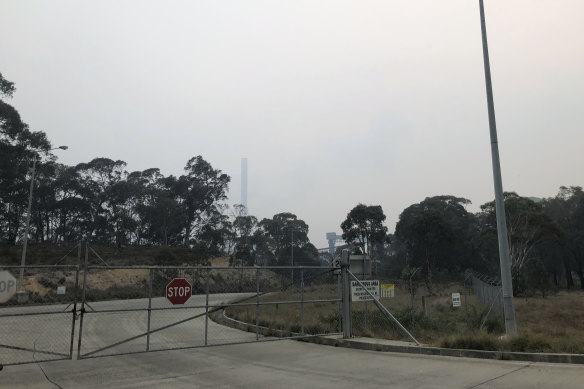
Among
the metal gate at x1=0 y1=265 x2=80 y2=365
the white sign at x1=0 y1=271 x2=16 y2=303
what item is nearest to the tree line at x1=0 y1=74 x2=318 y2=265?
the metal gate at x1=0 y1=265 x2=80 y2=365

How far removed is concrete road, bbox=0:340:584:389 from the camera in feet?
24.6

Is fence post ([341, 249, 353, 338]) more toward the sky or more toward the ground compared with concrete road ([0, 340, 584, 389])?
more toward the sky

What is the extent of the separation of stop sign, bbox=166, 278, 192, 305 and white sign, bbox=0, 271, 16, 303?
335 cm

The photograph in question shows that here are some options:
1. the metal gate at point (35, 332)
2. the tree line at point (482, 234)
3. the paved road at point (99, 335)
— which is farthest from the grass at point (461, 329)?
the tree line at point (482, 234)

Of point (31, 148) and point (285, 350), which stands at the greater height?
point (31, 148)

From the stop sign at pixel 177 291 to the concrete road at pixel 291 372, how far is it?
136cm

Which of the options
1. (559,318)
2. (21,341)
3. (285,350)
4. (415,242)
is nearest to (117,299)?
(21,341)

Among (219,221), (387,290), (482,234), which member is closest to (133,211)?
(219,221)

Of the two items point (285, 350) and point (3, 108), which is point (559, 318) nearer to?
point (285, 350)

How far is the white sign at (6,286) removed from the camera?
7.77 metres

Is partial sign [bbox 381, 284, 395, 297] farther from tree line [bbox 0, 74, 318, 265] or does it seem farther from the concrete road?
tree line [bbox 0, 74, 318, 265]

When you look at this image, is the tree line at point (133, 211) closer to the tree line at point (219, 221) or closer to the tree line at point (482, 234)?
the tree line at point (219, 221)

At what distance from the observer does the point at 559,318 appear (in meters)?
22.2

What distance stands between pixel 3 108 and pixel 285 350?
52008mm
